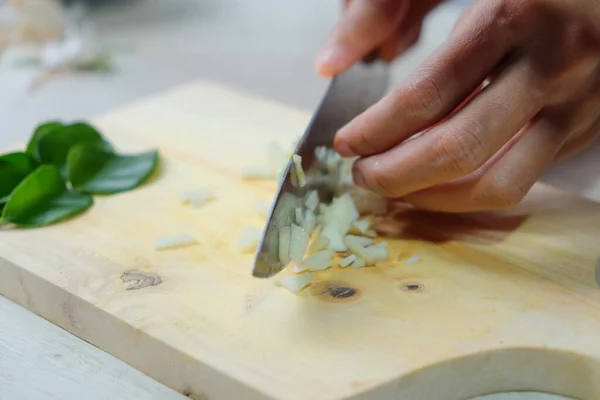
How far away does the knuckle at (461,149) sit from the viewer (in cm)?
87

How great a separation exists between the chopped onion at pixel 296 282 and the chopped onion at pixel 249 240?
3.5 inches

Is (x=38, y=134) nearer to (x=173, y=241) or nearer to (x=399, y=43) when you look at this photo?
(x=173, y=241)

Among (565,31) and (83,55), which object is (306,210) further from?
(83,55)

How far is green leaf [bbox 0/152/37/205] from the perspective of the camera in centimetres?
106

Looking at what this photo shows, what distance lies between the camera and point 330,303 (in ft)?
2.77

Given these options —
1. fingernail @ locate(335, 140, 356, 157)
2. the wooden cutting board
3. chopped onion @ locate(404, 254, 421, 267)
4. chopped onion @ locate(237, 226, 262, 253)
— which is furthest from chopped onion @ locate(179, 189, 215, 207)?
chopped onion @ locate(404, 254, 421, 267)

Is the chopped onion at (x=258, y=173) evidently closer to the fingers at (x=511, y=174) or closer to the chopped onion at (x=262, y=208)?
the chopped onion at (x=262, y=208)

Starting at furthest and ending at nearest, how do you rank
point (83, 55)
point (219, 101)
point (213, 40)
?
point (213, 40) < point (83, 55) < point (219, 101)

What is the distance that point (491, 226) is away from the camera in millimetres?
1010

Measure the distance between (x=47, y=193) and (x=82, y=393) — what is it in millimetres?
388

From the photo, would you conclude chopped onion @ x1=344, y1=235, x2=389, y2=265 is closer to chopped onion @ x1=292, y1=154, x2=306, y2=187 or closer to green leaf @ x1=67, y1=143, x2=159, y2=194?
chopped onion @ x1=292, y1=154, x2=306, y2=187

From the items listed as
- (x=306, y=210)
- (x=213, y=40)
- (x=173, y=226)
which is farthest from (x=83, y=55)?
(x=306, y=210)

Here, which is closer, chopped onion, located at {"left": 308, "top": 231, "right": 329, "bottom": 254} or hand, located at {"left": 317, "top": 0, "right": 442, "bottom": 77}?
chopped onion, located at {"left": 308, "top": 231, "right": 329, "bottom": 254}

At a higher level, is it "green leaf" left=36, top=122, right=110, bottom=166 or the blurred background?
the blurred background
